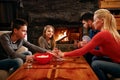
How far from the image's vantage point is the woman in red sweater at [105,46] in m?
2.44

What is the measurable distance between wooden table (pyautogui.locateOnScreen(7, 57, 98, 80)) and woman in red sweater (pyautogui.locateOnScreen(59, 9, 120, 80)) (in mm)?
199

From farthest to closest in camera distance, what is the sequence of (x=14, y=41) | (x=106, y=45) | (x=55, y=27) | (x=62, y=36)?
(x=62, y=36) → (x=55, y=27) → (x=14, y=41) → (x=106, y=45)

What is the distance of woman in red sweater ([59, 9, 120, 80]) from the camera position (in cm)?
244

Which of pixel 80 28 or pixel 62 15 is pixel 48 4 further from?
pixel 80 28

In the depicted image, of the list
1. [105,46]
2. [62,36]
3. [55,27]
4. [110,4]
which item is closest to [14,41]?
[105,46]

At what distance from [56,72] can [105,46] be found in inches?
30.3

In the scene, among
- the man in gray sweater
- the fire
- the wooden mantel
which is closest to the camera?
the man in gray sweater

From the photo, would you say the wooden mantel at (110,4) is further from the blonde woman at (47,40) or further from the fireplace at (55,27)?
the blonde woman at (47,40)

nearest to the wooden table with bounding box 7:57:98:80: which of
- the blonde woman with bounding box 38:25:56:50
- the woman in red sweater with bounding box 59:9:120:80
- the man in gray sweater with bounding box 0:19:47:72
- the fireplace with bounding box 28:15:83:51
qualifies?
the woman in red sweater with bounding box 59:9:120:80

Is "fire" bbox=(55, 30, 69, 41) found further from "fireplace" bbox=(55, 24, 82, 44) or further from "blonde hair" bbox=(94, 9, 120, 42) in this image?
"blonde hair" bbox=(94, 9, 120, 42)

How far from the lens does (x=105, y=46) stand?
2547 mm

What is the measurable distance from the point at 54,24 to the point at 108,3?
1.34 m

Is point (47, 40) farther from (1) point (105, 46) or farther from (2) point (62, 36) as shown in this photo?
(1) point (105, 46)

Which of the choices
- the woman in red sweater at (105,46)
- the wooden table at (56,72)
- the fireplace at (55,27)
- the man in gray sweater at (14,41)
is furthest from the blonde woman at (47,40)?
the wooden table at (56,72)
